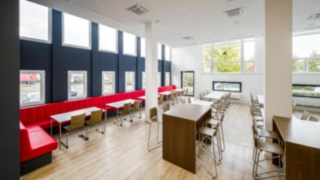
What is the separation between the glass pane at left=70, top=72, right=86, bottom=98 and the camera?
5.07 meters

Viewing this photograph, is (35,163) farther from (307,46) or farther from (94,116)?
(307,46)

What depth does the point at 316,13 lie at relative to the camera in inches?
176

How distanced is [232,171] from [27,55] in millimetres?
5651

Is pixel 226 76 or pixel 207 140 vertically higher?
pixel 226 76

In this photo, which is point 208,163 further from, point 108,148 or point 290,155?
point 108,148

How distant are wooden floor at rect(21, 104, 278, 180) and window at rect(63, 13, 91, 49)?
3213 millimetres

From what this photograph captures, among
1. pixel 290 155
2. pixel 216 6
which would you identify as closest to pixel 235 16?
pixel 216 6

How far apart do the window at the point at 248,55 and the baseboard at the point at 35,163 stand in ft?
31.0

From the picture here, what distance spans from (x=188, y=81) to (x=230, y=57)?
3.22 meters

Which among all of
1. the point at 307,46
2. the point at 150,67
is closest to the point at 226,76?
the point at 307,46

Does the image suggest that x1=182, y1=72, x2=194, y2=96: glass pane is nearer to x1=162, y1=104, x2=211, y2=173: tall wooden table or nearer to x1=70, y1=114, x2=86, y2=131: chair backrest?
x1=162, y1=104, x2=211, y2=173: tall wooden table

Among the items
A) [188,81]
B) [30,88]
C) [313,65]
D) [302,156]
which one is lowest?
[302,156]

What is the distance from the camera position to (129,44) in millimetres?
7410

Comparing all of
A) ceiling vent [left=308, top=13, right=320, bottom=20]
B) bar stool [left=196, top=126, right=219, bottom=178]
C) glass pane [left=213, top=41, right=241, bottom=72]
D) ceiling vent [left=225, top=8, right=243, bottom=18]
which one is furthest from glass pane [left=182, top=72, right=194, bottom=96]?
bar stool [left=196, top=126, right=219, bottom=178]
